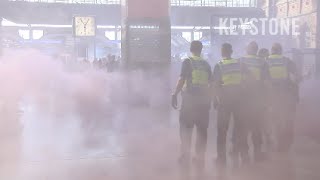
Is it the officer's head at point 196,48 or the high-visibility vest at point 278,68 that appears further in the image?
the high-visibility vest at point 278,68

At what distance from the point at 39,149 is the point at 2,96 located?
1.32m

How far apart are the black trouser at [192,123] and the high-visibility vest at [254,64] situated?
82 cm

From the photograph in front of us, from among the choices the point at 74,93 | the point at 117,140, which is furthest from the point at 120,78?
the point at 117,140

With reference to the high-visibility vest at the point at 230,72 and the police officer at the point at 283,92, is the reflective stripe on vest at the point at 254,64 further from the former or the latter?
the police officer at the point at 283,92

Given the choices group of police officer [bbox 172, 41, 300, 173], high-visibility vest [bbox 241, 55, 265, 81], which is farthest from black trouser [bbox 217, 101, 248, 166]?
high-visibility vest [bbox 241, 55, 265, 81]

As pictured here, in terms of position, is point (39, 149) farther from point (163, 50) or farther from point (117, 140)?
point (163, 50)

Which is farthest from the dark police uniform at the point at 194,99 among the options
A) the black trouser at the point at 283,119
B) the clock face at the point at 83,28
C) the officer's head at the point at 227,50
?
the clock face at the point at 83,28

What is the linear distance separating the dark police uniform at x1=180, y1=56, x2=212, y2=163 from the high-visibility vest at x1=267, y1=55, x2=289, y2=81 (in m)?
1.25

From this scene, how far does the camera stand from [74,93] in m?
11.4

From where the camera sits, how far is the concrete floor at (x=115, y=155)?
6.00 meters

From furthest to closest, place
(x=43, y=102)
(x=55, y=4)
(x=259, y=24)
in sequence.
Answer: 1. (x=55, y=4)
2. (x=259, y=24)
3. (x=43, y=102)

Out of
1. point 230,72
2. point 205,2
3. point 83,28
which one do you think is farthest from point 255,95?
point 205,2

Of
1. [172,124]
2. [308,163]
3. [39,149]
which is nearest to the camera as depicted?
[308,163]

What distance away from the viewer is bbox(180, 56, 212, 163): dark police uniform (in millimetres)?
6516
